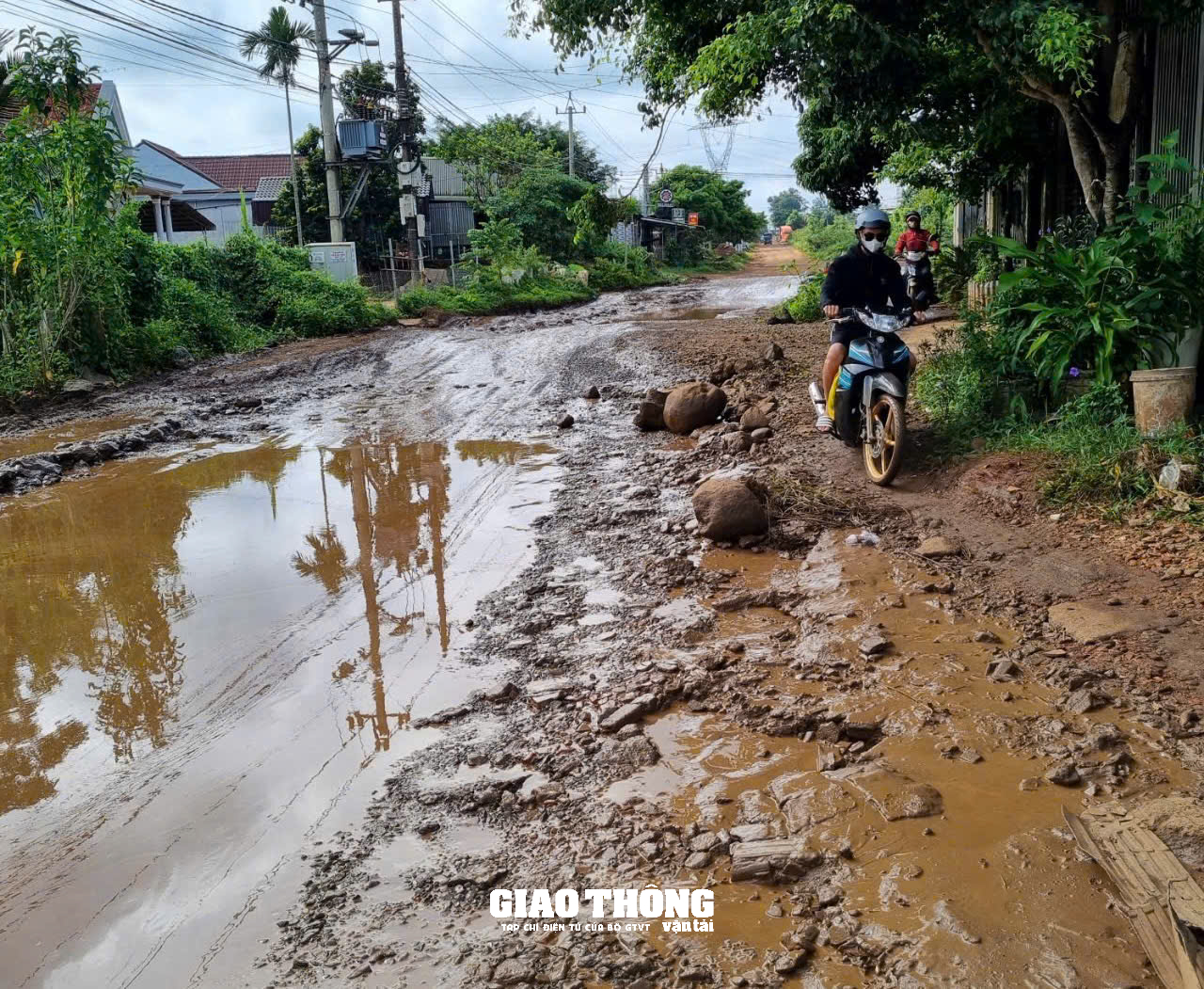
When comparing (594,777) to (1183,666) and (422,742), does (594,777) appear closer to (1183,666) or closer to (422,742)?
(422,742)

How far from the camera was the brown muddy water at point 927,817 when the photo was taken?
2.41 meters

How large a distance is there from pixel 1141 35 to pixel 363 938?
8.72 meters

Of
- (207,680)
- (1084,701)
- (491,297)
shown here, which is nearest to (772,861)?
(1084,701)

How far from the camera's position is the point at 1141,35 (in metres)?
7.86

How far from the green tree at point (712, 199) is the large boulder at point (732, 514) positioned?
48275 millimetres

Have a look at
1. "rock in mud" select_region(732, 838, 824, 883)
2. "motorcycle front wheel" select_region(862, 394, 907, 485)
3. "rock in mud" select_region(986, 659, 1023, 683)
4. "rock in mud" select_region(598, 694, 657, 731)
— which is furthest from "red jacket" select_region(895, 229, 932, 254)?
"rock in mud" select_region(732, 838, 824, 883)

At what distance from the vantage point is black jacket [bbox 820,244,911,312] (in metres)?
6.83

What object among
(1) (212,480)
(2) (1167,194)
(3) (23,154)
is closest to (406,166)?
(3) (23,154)

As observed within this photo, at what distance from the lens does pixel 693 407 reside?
29.3 ft

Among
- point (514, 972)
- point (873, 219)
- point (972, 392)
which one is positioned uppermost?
point (873, 219)

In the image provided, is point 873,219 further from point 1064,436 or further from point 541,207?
point 541,207

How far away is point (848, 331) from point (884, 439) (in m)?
0.91

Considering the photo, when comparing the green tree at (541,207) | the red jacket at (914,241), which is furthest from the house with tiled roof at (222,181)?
the red jacket at (914,241)

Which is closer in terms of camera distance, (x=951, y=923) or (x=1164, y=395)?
(x=951, y=923)
